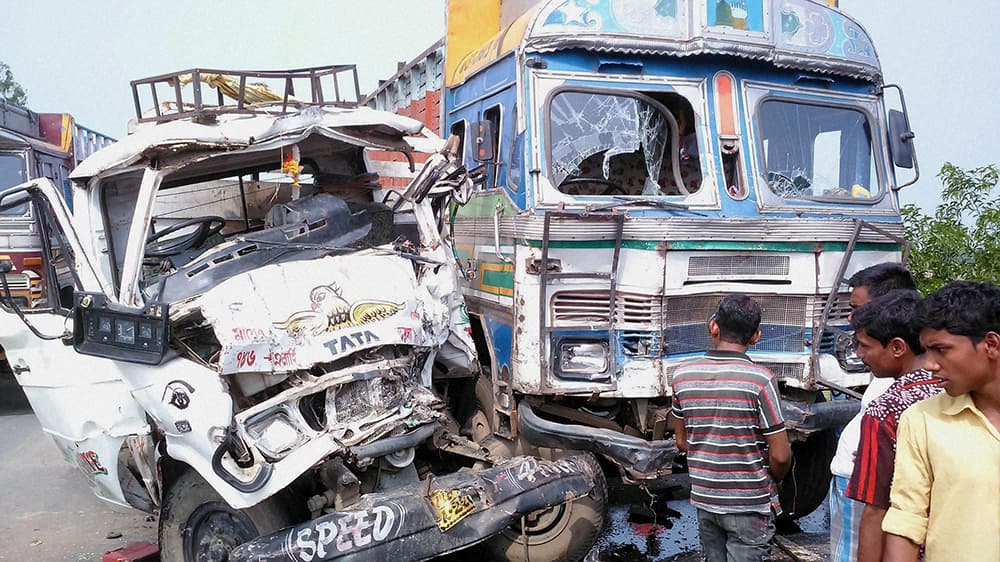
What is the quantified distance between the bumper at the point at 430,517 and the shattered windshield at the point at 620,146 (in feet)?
5.52

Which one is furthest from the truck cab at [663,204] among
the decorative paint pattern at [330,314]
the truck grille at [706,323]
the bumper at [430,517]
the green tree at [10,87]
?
the green tree at [10,87]

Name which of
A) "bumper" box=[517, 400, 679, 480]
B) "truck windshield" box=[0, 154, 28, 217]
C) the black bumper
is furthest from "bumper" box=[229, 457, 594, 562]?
"truck windshield" box=[0, 154, 28, 217]

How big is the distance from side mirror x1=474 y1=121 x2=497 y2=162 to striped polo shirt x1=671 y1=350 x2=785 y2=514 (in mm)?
2053

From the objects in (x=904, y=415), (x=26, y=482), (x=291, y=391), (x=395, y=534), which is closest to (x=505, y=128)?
(x=291, y=391)

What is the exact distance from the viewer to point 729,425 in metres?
3.26

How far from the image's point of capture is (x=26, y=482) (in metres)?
6.62

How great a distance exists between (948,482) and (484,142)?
3.32 m

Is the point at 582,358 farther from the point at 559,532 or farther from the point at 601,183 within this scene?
the point at 601,183

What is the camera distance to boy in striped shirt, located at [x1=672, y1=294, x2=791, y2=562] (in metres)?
3.23

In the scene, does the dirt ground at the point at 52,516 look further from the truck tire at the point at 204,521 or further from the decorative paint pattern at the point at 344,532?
the decorative paint pattern at the point at 344,532

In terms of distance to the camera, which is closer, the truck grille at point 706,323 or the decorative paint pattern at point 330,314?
the decorative paint pattern at point 330,314

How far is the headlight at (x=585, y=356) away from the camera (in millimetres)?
4418

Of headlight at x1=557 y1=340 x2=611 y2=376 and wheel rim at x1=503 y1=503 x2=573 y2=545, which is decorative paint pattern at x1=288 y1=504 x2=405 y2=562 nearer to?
wheel rim at x1=503 y1=503 x2=573 y2=545

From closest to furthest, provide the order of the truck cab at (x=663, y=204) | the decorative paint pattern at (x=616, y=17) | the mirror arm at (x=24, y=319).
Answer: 1. the mirror arm at (x=24, y=319)
2. the truck cab at (x=663, y=204)
3. the decorative paint pattern at (x=616, y=17)
